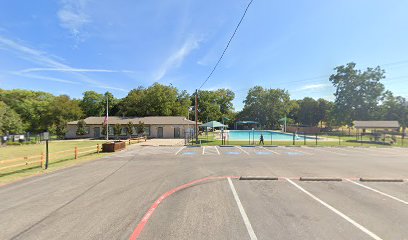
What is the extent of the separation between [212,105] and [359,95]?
4299cm

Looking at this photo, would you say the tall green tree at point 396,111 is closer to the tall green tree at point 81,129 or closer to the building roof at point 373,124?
the building roof at point 373,124

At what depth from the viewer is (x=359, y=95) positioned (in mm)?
61938

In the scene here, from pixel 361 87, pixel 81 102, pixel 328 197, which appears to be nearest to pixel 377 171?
pixel 328 197

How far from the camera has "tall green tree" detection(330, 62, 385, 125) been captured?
202 ft

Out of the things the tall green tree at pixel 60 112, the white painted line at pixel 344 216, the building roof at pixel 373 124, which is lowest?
the white painted line at pixel 344 216

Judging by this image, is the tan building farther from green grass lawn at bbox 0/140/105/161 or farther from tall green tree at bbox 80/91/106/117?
tall green tree at bbox 80/91/106/117

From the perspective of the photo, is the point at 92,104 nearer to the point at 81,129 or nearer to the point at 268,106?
the point at 81,129

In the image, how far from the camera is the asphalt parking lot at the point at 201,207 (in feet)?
17.1

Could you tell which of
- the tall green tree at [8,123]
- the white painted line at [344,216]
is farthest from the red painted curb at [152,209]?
the tall green tree at [8,123]

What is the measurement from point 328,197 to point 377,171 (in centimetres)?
775

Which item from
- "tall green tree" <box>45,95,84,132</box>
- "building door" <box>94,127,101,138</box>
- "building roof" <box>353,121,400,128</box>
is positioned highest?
"tall green tree" <box>45,95,84,132</box>

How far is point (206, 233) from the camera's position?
5.11m

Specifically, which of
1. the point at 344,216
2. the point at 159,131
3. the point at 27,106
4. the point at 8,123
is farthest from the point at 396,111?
the point at 27,106

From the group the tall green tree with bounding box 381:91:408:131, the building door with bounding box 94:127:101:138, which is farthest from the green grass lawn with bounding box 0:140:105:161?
the tall green tree with bounding box 381:91:408:131
